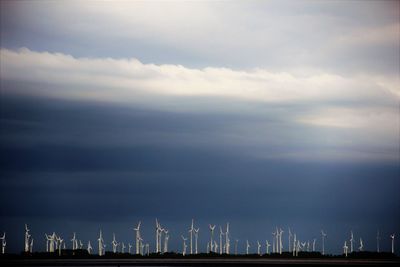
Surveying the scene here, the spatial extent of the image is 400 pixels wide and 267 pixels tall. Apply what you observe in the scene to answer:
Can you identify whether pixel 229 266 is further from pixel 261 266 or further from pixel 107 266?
pixel 107 266

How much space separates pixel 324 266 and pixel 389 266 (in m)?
14.0

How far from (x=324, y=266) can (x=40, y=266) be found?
62.1 metres

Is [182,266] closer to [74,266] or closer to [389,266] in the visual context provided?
[74,266]

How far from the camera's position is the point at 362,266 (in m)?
185

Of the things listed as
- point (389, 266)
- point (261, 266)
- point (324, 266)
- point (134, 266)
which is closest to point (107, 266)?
point (134, 266)

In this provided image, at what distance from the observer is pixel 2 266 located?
181 m

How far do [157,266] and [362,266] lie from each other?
4507 centimetres

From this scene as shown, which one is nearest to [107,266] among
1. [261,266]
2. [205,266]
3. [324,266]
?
[205,266]

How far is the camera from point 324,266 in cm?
18450

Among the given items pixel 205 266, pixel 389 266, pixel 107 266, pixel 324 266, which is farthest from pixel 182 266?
pixel 389 266

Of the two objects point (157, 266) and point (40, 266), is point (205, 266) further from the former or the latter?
point (40, 266)

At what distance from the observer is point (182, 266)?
178 meters

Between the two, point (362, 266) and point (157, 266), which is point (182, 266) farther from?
point (362, 266)

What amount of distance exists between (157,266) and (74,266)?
18810 millimetres
